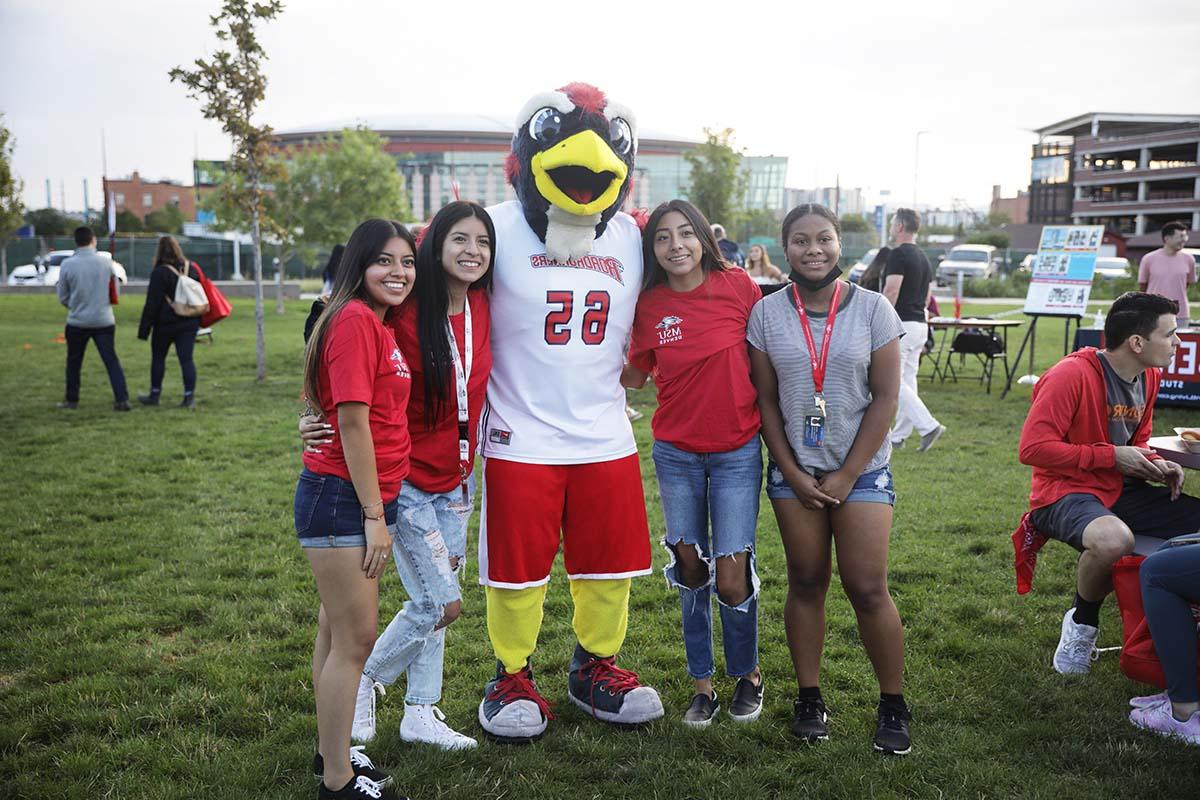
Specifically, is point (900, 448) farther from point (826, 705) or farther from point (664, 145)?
point (664, 145)

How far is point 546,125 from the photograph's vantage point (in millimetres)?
3881

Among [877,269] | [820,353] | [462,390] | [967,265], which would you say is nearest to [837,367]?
[820,353]

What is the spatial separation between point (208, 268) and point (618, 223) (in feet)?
147

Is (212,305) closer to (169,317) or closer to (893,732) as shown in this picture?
(169,317)

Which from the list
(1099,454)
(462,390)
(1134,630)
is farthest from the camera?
(1099,454)

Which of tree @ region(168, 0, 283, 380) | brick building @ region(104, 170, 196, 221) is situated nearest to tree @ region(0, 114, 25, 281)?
tree @ region(168, 0, 283, 380)

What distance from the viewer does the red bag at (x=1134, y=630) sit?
385 centimetres

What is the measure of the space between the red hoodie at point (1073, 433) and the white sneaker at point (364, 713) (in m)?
2.93

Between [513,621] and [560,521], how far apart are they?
0.44 meters

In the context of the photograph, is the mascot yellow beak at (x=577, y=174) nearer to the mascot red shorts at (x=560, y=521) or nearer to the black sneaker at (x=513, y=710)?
the mascot red shorts at (x=560, y=521)

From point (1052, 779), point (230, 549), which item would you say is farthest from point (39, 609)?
point (1052, 779)

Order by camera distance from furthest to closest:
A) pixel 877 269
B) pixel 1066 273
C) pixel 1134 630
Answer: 1. pixel 1066 273
2. pixel 877 269
3. pixel 1134 630

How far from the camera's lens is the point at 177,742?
3604 mm

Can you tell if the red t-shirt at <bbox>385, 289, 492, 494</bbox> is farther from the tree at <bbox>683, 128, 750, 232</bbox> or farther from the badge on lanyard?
the tree at <bbox>683, 128, 750, 232</bbox>
